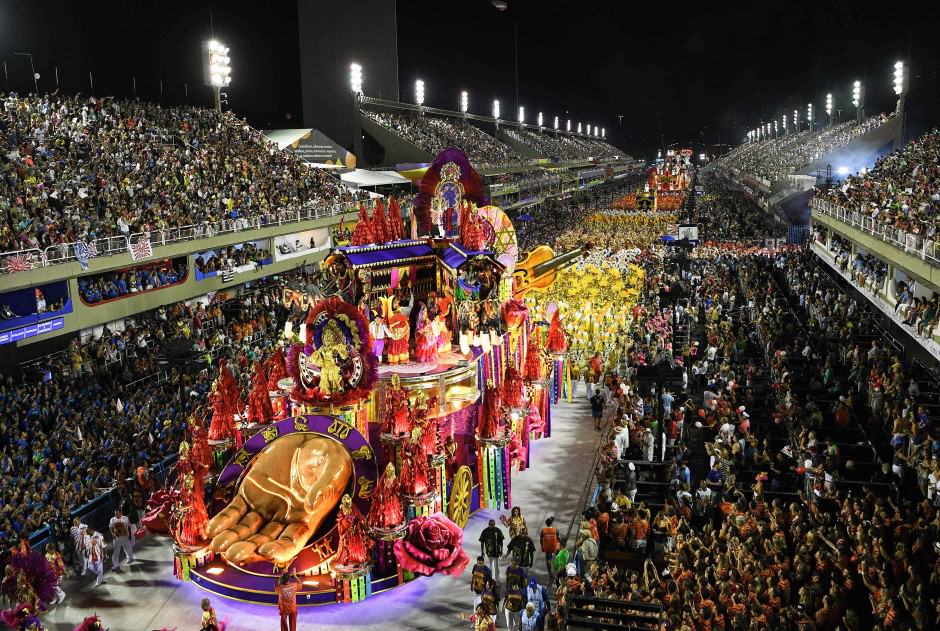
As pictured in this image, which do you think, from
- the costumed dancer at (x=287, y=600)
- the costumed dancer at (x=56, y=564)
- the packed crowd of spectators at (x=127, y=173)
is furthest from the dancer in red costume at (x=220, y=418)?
the packed crowd of spectators at (x=127, y=173)

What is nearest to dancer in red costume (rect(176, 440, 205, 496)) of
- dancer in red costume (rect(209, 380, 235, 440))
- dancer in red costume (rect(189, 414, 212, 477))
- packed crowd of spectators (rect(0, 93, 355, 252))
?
dancer in red costume (rect(189, 414, 212, 477))

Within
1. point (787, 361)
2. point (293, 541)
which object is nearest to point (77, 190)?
point (293, 541)

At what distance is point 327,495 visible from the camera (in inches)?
504

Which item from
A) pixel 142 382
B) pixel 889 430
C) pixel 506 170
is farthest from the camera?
pixel 506 170

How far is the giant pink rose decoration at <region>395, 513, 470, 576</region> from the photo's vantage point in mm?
12766

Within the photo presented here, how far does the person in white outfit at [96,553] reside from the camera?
43.1 ft

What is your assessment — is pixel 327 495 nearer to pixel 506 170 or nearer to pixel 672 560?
pixel 672 560

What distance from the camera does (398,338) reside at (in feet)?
51.6

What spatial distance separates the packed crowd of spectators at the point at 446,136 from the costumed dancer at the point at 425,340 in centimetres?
4053

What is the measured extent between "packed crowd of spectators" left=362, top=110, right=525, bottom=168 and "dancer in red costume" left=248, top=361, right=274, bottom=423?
41048mm

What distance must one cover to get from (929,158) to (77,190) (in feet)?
110

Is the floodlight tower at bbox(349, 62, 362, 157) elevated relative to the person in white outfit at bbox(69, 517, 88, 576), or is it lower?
elevated

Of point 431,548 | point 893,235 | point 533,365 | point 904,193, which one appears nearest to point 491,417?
point 431,548

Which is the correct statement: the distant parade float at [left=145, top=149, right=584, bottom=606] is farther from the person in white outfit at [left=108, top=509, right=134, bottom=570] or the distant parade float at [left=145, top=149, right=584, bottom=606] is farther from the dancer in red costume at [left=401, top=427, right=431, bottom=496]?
the person in white outfit at [left=108, top=509, right=134, bottom=570]
